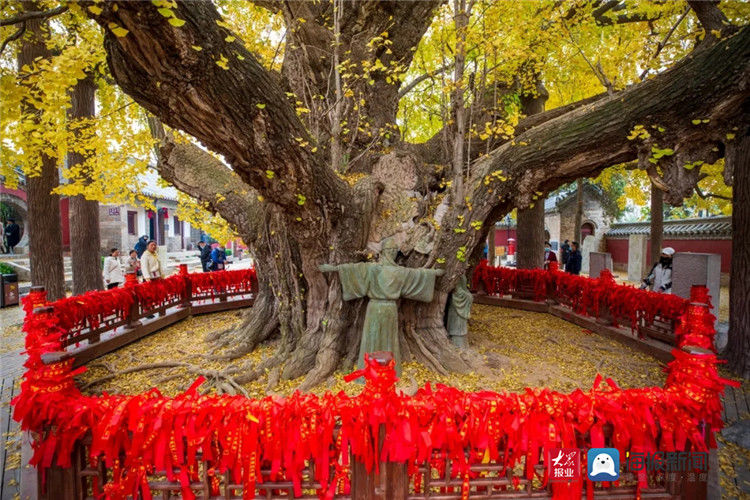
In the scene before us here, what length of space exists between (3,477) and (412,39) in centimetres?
866

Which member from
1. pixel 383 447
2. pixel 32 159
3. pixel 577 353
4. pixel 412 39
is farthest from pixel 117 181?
pixel 577 353

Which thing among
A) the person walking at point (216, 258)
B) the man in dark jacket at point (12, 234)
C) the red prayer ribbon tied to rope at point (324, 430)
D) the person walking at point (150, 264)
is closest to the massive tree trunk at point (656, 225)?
the red prayer ribbon tied to rope at point (324, 430)

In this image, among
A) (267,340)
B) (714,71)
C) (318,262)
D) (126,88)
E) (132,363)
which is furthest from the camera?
(267,340)

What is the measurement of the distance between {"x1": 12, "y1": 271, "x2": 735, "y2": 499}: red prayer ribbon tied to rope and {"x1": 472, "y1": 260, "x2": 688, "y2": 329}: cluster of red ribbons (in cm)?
481

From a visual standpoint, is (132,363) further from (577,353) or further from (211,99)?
(577,353)

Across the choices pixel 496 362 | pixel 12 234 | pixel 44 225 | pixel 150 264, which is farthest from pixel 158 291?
pixel 12 234

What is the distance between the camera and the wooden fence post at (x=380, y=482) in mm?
2531

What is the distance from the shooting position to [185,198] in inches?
403

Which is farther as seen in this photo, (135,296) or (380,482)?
(135,296)

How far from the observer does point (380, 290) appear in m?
5.52

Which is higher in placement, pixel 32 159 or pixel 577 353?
pixel 32 159

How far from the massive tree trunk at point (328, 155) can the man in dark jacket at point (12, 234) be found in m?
16.5

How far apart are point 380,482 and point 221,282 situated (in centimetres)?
894

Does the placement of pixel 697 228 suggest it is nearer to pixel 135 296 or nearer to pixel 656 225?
pixel 656 225
